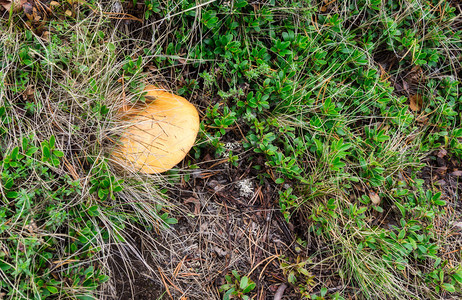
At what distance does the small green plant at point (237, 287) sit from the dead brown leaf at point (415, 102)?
243 cm

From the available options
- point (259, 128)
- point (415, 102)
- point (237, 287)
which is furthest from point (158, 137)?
point (415, 102)

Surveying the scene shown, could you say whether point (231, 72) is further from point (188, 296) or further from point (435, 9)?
point (435, 9)

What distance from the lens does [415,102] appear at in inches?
136

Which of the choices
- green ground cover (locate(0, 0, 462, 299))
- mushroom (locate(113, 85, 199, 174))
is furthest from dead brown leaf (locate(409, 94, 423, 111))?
mushroom (locate(113, 85, 199, 174))

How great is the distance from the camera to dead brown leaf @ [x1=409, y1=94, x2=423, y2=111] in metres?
3.43

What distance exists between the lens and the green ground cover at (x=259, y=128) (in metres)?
2.27

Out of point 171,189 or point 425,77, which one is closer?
point 171,189

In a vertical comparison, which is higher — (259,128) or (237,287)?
(259,128)

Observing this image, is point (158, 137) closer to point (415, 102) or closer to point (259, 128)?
point (259, 128)

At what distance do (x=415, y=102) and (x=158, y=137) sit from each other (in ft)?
8.85

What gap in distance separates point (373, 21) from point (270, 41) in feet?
3.48

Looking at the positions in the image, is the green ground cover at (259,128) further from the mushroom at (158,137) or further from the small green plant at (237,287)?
the mushroom at (158,137)

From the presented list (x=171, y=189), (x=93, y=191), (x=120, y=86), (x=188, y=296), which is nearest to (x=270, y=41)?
(x=120, y=86)

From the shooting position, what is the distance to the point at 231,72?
287 cm
